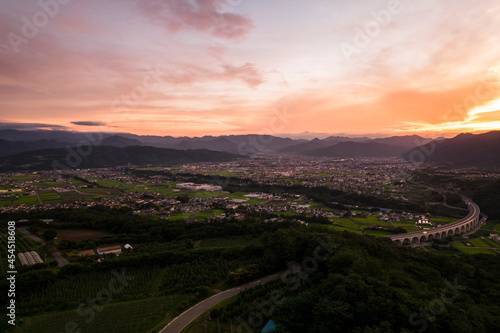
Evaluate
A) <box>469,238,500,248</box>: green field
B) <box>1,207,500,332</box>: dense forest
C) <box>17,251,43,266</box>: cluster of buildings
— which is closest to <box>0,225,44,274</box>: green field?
<box>17,251,43,266</box>: cluster of buildings

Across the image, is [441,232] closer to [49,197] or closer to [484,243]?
[484,243]

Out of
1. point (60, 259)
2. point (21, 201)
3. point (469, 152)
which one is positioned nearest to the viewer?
point (60, 259)

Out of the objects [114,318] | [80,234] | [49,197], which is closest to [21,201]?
[49,197]

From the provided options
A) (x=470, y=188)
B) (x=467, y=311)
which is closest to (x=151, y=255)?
(x=467, y=311)

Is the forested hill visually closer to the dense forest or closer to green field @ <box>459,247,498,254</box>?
the dense forest

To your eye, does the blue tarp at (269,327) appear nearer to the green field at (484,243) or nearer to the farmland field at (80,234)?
the farmland field at (80,234)

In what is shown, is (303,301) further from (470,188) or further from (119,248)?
(470,188)

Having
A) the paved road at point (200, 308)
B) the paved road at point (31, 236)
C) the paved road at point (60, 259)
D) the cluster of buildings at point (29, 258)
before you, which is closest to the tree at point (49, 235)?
the paved road at point (31, 236)
